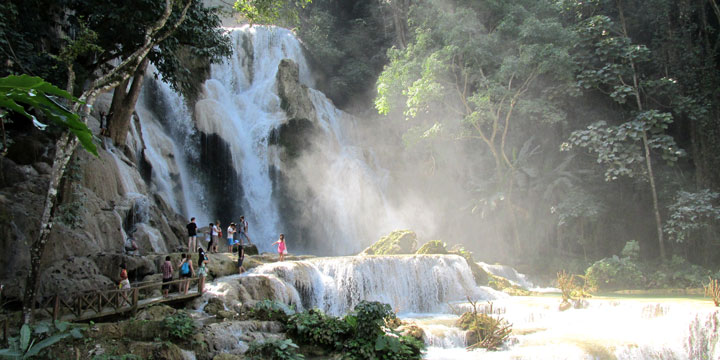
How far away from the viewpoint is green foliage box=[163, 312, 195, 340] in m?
7.64

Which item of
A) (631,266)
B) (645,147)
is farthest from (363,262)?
(645,147)

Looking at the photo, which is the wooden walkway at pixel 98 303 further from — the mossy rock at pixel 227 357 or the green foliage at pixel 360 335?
the green foliage at pixel 360 335

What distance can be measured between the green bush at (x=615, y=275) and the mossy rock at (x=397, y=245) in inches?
270

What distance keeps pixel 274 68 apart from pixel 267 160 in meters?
7.17

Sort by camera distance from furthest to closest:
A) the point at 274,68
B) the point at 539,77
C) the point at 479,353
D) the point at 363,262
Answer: the point at 274,68 → the point at 539,77 → the point at 363,262 → the point at 479,353

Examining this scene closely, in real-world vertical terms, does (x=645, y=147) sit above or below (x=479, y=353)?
above

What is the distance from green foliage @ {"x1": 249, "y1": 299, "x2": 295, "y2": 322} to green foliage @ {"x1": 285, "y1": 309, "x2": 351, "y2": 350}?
43 centimetres

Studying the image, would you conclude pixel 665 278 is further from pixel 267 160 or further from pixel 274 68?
pixel 274 68

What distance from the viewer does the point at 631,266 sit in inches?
635

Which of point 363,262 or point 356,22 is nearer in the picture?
point 363,262

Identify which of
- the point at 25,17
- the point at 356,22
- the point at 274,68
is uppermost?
the point at 356,22

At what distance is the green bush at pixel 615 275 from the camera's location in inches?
636

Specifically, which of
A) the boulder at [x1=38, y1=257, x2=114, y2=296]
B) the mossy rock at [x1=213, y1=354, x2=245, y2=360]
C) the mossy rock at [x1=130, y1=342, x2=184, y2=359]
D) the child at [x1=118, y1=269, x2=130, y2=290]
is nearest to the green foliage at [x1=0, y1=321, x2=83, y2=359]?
the mossy rock at [x1=130, y1=342, x2=184, y2=359]

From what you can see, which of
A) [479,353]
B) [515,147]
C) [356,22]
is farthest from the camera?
[356,22]
